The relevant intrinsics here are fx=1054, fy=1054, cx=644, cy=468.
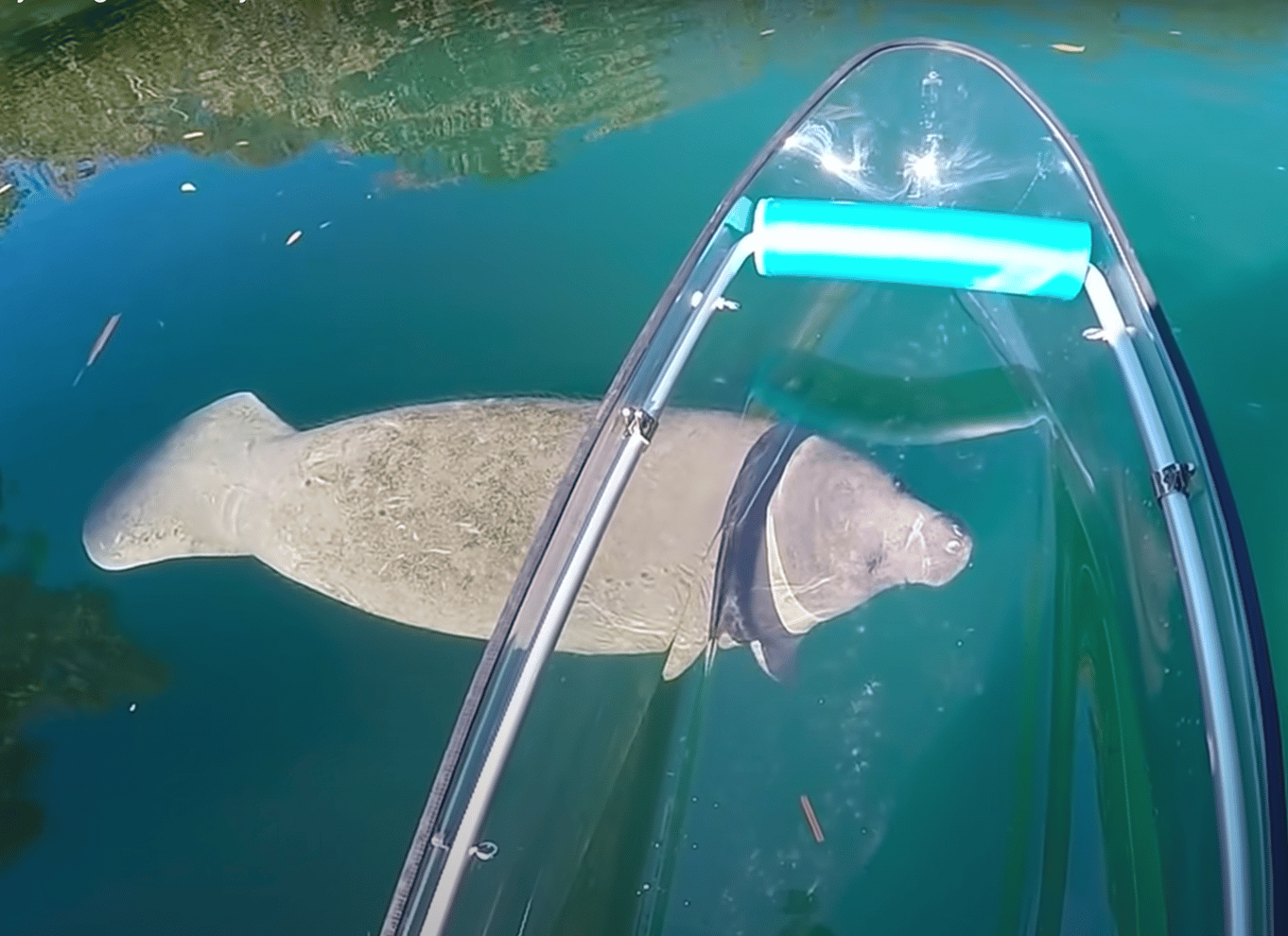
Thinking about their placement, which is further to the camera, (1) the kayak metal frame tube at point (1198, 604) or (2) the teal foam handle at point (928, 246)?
(2) the teal foam handle at point (928, 246)

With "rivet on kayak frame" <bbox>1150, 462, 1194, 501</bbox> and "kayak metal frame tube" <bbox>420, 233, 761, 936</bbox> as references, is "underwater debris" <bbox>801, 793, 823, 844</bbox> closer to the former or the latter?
"kayak metal frame tube" <bbox>420, 233, 761, 936</bbox>

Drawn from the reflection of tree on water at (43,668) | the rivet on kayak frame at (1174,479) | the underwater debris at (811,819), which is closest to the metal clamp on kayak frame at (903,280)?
the rivet on kayak frame at (1174,479)

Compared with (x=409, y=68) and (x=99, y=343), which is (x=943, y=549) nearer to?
(x=99, y=343)

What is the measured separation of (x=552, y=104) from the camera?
12.0ft

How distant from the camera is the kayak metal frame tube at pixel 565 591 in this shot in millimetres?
1607

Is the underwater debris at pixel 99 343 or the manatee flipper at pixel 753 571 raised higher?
the underwater debris at pixel 99 343

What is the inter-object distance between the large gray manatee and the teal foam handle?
42 centimetres

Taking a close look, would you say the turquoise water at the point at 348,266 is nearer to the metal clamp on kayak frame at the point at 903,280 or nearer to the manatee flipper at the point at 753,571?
the manatee flipper at the point at 753,571

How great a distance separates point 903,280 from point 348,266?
1.67m

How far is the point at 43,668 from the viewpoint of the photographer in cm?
233

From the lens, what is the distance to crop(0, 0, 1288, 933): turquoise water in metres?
2.09

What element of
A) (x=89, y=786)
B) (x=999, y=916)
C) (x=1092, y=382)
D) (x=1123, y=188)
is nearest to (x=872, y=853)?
(x=999, y=916)

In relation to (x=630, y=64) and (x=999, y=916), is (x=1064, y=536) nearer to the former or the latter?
(x=999, y=916)

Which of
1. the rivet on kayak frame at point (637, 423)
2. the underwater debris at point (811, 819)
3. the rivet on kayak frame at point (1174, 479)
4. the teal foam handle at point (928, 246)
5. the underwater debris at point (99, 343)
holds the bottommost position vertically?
the underwater debris at point (811, 819)
